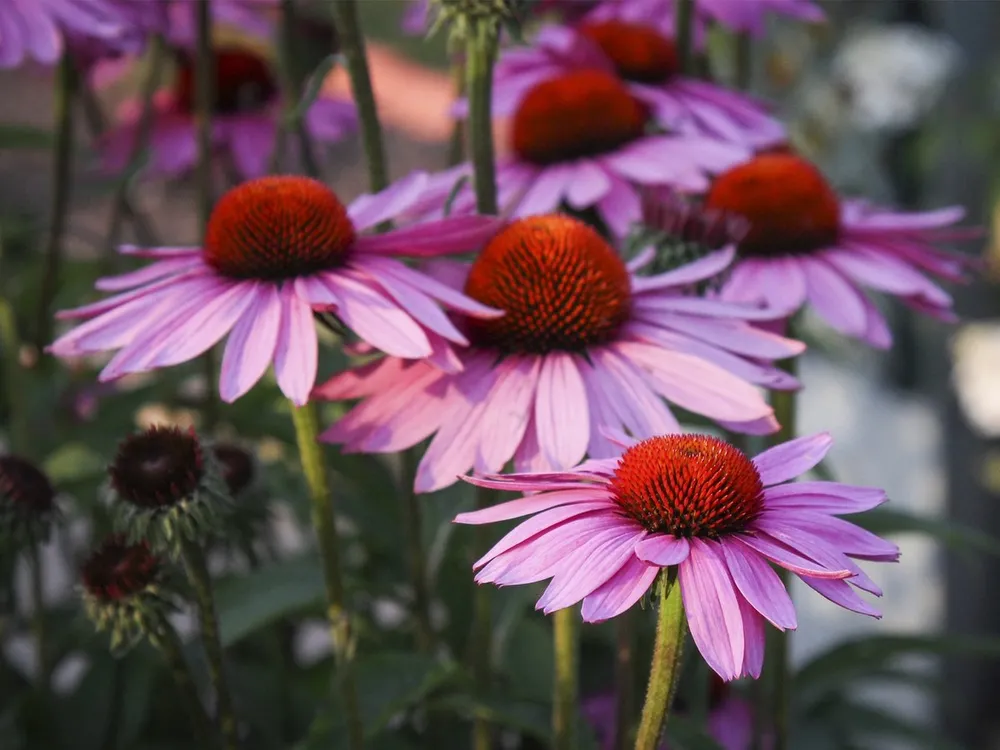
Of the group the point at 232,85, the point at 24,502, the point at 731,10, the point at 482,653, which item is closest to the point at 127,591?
the point at 24,502

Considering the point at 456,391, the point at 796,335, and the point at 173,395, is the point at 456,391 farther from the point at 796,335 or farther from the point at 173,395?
the point at 173,395

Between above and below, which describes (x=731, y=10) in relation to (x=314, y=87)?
above

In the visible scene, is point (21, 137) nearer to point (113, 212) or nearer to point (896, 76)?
point (113, 212)

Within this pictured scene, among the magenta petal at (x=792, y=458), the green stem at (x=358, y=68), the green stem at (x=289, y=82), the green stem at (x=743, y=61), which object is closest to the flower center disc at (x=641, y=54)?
the green stem at (x=743, y=61)

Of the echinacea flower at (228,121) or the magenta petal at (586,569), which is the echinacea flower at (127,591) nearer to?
the magenta petal at (586,569)

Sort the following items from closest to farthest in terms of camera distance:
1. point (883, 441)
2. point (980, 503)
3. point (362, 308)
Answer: point (362, 308)
point (980, 503)
point (883, 441)

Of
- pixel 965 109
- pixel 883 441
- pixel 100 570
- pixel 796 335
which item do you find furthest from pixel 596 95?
pixel 883 441

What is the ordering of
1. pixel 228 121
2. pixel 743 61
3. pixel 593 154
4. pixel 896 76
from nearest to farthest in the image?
pixel 593 154 → pixel 743 61 → pixel 228 121 → pixel 896 76
